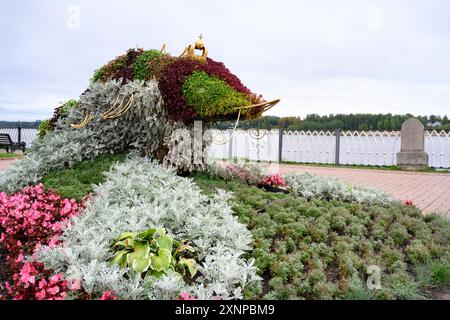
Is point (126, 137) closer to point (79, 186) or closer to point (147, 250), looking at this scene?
point (79, 186)

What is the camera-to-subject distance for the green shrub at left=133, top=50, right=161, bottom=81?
6.34 m

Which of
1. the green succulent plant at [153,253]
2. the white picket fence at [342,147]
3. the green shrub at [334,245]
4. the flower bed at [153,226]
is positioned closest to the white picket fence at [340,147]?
the white picket fence at [342,147]

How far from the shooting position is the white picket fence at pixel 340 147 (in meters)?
15.8

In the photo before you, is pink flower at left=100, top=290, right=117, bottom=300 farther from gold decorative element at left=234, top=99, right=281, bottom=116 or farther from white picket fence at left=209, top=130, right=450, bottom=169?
white picket fence at left=209, top=130, right=450, bottom=169

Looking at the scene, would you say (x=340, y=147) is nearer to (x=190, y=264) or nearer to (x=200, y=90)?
(x=200, y=90)

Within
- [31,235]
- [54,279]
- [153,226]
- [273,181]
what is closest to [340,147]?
[273,181]

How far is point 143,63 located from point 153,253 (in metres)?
3.78

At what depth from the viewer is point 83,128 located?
6.69 metres

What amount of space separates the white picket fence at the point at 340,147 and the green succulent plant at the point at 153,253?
11.8m

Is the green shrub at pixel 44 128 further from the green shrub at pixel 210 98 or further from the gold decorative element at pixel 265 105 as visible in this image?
the gold decorative element at pixel 265 105

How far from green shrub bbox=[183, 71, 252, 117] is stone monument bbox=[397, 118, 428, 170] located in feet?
37.2

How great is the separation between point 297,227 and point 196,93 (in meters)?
2.31

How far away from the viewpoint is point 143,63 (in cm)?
643
